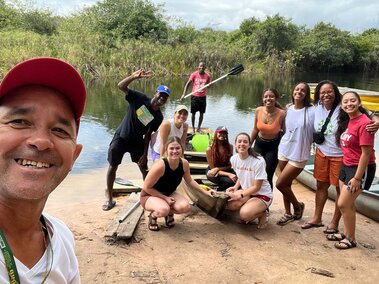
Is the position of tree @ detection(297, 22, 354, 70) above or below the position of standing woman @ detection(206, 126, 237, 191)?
above

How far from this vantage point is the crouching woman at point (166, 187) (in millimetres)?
4031

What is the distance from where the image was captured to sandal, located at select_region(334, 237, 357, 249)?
3840mm

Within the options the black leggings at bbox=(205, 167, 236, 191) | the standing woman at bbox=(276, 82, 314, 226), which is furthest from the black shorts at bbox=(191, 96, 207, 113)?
the standing woman at bbox=(276, 82, 314, 226)

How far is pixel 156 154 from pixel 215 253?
187 cm

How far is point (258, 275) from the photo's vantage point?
335 cm

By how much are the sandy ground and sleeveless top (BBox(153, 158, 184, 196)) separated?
1.46ft

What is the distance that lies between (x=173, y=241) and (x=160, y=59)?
1954 centimetres

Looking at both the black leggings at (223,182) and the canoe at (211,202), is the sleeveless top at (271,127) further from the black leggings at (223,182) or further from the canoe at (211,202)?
the canoe at (211,202)

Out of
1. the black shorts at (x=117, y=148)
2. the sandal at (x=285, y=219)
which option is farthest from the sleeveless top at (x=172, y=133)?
the sandal at (x=285, y=219)

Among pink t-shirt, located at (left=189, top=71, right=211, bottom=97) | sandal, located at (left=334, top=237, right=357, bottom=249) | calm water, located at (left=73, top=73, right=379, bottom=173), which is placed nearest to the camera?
sandal, located at (left=334, top=237, right=357, bottom=249)

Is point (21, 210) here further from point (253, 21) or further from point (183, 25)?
point (253, 21)

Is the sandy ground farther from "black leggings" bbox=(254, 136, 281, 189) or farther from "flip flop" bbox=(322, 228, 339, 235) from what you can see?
"black leggings" bbox=(254, 136, 281, 189)

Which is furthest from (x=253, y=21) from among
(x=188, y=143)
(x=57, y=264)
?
(x=57, y=264)

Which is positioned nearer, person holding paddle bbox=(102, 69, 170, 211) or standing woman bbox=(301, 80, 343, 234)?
standing woman bbox=(301, 80, 343, 234)
